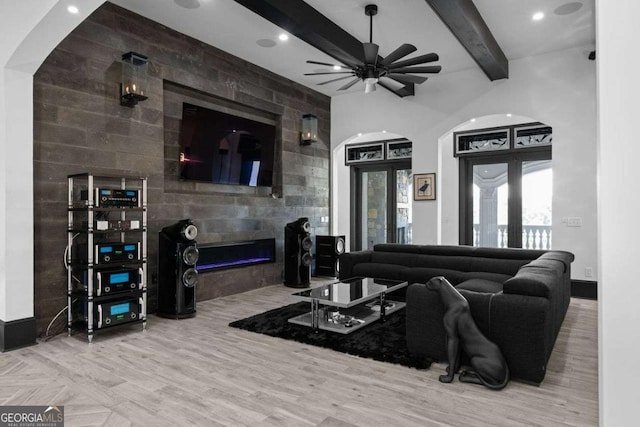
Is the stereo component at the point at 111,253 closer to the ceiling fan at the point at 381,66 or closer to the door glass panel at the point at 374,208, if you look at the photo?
the ceiling fan at the point at 381,66

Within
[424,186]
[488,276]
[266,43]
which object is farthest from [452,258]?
[266,43]

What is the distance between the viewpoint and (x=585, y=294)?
5457 mm

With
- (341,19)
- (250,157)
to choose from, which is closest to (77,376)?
(250,157)

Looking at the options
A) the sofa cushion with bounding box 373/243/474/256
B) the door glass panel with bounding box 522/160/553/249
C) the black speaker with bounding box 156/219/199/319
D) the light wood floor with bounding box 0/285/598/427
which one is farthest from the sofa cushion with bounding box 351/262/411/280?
the door glass panel with bounding box 522/160/553/249

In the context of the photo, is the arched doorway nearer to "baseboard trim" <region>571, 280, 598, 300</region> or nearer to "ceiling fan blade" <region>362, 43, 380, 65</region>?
"baseboard trim" <region>571, 280, 598, 300</region>

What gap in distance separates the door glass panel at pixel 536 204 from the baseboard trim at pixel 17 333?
7142 mm

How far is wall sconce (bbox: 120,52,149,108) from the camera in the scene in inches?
172

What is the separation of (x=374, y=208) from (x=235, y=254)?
12.3ft

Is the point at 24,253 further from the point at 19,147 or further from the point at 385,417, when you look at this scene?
the point at 385,417

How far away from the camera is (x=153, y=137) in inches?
189

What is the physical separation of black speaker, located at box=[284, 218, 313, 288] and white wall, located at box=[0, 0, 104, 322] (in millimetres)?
3450

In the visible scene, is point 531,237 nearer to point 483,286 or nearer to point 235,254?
point 483,286

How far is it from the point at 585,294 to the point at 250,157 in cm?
510

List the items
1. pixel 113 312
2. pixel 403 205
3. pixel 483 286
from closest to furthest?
pixel 113 312 < pixel 483 286 < pixel 403 205
